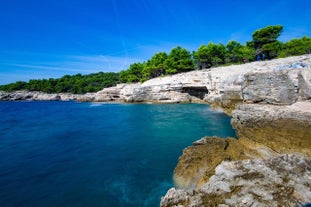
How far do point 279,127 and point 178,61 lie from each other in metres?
36.4

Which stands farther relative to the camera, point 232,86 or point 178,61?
point 178,61

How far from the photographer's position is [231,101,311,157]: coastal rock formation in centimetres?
725

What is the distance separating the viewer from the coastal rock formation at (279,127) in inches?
285

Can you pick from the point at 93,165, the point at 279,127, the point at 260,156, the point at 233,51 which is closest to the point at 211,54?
the point at 233,51

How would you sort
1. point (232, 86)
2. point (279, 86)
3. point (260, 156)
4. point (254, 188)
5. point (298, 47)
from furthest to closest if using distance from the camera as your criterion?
point (298, 47) < point (232, 86) < point (279, 86) < point (260, 156) < point (254, 188)

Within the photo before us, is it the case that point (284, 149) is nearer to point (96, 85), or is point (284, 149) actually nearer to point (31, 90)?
point (96, 85)

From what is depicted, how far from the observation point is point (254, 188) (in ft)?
13.1

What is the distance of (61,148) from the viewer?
1173cm

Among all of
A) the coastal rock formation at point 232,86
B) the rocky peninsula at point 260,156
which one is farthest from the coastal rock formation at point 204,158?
the coastal rock formation at point 232,86

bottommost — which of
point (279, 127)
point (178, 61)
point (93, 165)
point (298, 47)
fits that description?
point (93, 165)

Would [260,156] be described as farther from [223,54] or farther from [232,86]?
[223,54]

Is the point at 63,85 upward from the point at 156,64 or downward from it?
downward

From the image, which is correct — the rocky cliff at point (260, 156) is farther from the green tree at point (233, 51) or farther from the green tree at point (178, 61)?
the green tree at point (233, 51)

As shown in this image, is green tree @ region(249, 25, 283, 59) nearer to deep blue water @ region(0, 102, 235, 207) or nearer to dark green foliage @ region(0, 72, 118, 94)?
Result: deep blue water @ region(0, 102, 235, 207)
